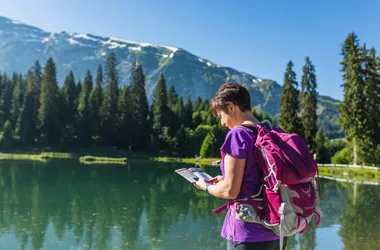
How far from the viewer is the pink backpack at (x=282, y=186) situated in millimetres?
2449

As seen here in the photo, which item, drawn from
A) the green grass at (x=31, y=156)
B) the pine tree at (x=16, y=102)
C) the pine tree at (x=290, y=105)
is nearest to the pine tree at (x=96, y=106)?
the pine tree at (x=16, y=102)

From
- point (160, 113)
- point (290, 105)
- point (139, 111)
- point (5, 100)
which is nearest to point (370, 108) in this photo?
point (290, 105)

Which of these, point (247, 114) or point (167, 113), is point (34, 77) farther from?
point (247, 114)

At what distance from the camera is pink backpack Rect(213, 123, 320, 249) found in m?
2.45

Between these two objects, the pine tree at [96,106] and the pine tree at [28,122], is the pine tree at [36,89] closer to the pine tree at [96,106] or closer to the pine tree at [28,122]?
the pine tree at [28,122]

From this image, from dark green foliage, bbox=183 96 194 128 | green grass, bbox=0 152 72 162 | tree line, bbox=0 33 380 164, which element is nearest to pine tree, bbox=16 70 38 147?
tree line, bbox=0 33 380 164

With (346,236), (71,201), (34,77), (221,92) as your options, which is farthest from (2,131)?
(221,92)

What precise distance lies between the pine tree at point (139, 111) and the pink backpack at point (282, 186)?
6698 cm

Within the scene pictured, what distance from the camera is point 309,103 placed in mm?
48594

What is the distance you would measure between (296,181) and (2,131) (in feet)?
213

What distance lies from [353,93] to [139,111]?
137 feet

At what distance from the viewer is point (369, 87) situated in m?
37.1

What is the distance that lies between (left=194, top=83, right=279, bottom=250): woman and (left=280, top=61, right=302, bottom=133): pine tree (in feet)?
145

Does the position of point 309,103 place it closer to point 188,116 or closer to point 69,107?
point 188,116
